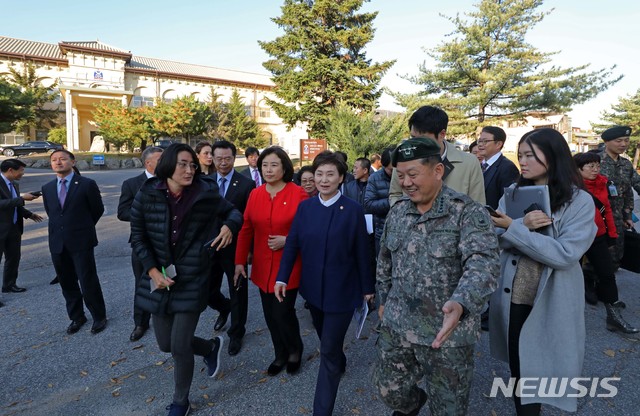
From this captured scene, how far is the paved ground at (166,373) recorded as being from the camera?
2.80 metres

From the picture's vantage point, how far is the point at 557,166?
2.24 metres

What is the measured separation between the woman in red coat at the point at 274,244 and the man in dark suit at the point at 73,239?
2.03 metres

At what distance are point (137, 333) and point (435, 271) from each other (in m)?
3.51

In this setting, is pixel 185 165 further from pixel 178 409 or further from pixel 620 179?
pixel 620 179

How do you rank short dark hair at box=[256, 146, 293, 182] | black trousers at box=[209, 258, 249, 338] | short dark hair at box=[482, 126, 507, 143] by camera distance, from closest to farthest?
short dark hair at box=[256, 146, 293, 182], black trousers at box=[209, 258, 249, 338], short dark hair at box=[482, 126, 507, 143]

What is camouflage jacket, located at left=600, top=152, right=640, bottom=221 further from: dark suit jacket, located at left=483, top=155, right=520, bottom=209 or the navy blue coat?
the navy blue coat

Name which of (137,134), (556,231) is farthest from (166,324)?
(137,134)

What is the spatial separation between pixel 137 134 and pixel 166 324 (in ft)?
104

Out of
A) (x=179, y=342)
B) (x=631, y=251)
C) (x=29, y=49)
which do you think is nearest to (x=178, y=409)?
(x=179, y=342)

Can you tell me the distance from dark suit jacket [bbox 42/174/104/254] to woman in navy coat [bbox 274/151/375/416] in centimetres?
272

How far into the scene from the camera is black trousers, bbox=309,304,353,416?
2488mm

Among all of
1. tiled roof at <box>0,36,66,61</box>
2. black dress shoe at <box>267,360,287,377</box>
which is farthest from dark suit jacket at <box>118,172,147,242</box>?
tiled roof at <box>0,36,66,61</box>

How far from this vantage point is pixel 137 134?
3002cm

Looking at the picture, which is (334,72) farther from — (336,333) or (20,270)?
(336,333)
